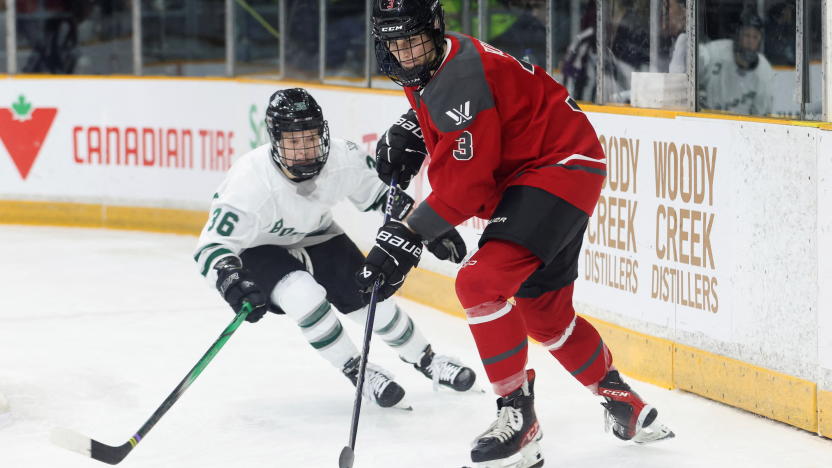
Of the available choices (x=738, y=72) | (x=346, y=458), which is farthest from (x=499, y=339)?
Answer: (x=738, y=72)

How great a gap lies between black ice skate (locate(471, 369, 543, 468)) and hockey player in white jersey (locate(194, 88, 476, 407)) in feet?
1.63

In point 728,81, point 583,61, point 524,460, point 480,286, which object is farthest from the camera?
point 583,61

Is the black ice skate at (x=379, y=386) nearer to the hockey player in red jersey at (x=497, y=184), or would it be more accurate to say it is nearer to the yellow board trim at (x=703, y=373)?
the hockey player in red jersey at (x=497, y=184)

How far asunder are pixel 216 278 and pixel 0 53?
17.2ft

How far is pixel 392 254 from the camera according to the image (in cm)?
281

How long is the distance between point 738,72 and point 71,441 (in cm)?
245

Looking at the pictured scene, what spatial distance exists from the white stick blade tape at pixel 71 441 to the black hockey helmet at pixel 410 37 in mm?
1143

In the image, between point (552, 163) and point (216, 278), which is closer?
point (552, 163)

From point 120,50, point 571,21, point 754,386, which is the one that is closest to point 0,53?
point 120,50

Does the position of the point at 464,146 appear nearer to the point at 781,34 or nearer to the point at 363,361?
the point at 363,361

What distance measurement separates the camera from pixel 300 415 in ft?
11.6

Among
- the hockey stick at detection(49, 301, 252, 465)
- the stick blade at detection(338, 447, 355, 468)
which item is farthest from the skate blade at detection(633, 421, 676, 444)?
the hockey stick at detection(49, 301, 252, 465)

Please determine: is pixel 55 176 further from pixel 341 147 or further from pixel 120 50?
pixel 341 147

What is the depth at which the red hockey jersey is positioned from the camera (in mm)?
2625
